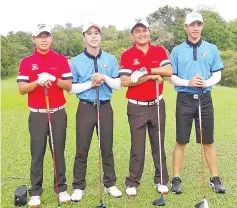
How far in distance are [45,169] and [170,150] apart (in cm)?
314

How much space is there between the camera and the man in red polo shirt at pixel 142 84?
5668 millimetres

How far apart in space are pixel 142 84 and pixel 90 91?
2.52 feet

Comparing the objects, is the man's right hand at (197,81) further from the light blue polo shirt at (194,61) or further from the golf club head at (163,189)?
the golf club head at (163,189)

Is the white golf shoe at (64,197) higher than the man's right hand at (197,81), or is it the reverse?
the man's right hand at (197,81)

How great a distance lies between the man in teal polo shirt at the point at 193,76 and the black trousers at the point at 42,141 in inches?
70.0

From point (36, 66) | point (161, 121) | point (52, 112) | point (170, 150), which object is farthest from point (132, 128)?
point (170, 150)

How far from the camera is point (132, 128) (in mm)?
5918

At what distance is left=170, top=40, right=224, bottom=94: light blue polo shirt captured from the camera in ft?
19.5

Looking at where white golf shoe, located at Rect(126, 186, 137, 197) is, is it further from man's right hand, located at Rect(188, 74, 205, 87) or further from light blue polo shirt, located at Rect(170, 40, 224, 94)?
man's right hand, located at Rect(188, 74, 205, 87)

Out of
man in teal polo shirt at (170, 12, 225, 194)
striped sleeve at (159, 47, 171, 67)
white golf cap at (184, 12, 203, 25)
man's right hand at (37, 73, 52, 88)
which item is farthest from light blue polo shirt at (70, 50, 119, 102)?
white golf cap at (184, 12, 203, 25)

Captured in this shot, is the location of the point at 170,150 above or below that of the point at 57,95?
below

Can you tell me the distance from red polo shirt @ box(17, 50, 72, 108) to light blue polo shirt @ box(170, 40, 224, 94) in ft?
5.61

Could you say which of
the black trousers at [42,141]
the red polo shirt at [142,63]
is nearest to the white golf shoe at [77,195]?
the black trousers at [42,141]

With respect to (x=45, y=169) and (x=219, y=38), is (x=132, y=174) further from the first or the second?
(x=219, y=38)
